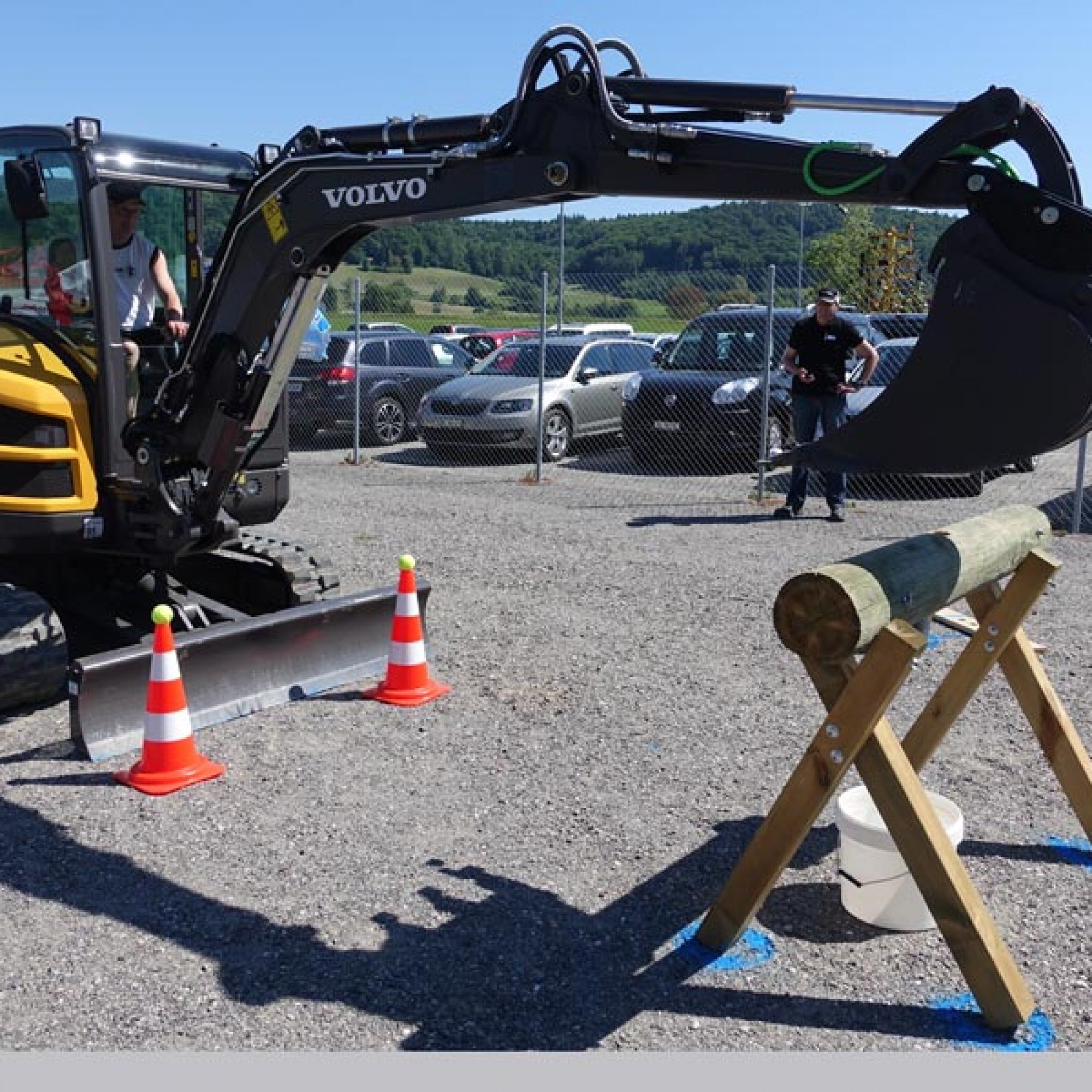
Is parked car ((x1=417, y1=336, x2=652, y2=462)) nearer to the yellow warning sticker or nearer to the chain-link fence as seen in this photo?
the chain-link fence

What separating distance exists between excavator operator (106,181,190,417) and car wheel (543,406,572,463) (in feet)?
31.7

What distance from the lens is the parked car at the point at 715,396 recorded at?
13711mm

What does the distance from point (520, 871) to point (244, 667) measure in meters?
2.07

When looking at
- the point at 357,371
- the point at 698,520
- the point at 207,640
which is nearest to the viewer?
the point at 207,640

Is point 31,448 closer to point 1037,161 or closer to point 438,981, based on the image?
point 438,981

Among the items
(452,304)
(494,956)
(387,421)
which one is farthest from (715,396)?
(452,304)

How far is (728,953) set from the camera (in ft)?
12.5

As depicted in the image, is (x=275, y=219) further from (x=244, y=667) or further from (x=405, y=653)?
(x=405, y=653)

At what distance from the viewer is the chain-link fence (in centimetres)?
1302

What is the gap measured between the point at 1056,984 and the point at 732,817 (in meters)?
1.44

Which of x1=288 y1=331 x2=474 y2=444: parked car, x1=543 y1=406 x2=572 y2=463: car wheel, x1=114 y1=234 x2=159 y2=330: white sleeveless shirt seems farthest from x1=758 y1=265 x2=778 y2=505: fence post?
x1=114 y1=234 x2=159 y2=330: white sleeveless shirt

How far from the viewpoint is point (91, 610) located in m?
6.30

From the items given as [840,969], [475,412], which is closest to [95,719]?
[840,969]

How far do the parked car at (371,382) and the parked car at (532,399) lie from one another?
1019 millimetres
